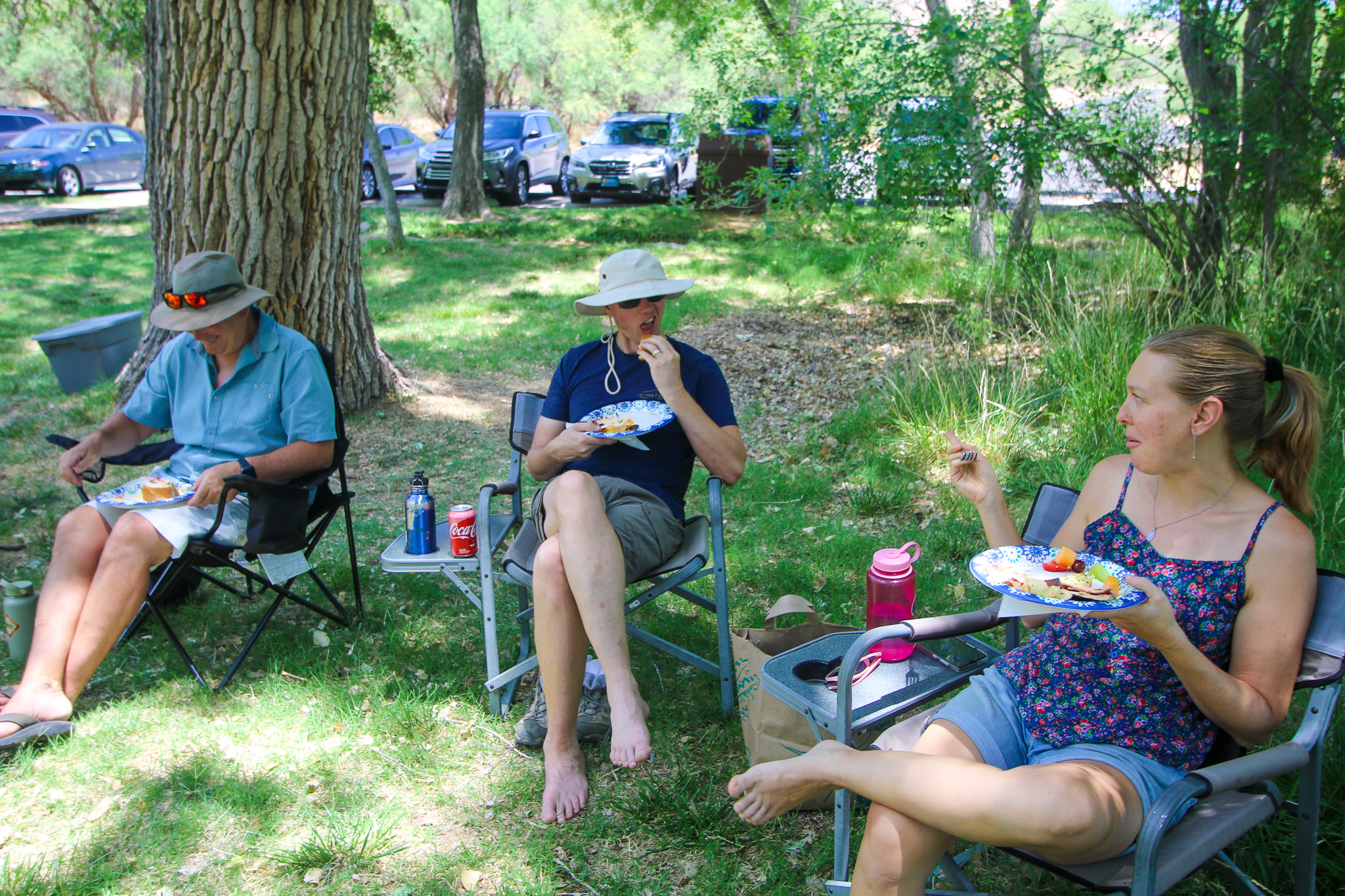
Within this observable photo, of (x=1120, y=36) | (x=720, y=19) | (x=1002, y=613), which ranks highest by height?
(x=720, y=19)

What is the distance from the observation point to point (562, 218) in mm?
13742

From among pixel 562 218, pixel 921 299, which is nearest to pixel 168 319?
pixel 921 299

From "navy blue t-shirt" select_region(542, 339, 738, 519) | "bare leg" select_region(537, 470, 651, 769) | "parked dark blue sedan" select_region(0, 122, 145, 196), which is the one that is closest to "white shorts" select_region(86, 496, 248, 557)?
"navy blue t-shirt" select_region(542, 339, 738, 519)

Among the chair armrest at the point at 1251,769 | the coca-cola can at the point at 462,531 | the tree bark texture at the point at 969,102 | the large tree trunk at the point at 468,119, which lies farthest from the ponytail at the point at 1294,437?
the large tree trunk at the point at 468,119

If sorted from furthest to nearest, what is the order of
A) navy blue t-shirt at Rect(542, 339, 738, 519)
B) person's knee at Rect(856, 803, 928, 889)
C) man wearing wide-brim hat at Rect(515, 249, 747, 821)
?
navy blue t-shirt at Rect(542, 339, 738, 519) < man wearing wide-brim hat at Rect(515, 249, 747, 821) < person's knee at Rect(856, 803, 928, 889)

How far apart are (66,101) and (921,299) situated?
110ft

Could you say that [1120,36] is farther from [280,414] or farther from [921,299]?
[280,414]

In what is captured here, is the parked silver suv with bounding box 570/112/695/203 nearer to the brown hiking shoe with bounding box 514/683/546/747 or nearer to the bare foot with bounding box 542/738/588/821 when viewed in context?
the brown hiking shoe with bounding box 514/683/546/747

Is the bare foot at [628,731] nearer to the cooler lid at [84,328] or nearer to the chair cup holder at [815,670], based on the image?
the chair cup holder at [815,670]

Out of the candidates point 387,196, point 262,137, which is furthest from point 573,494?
point 387,196

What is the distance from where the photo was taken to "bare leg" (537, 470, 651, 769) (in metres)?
2.44

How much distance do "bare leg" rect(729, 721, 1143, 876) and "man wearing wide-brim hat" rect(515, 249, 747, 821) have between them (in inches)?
30.1

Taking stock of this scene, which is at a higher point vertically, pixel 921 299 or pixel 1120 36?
pixel 1120 36

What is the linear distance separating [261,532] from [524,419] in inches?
36.2
